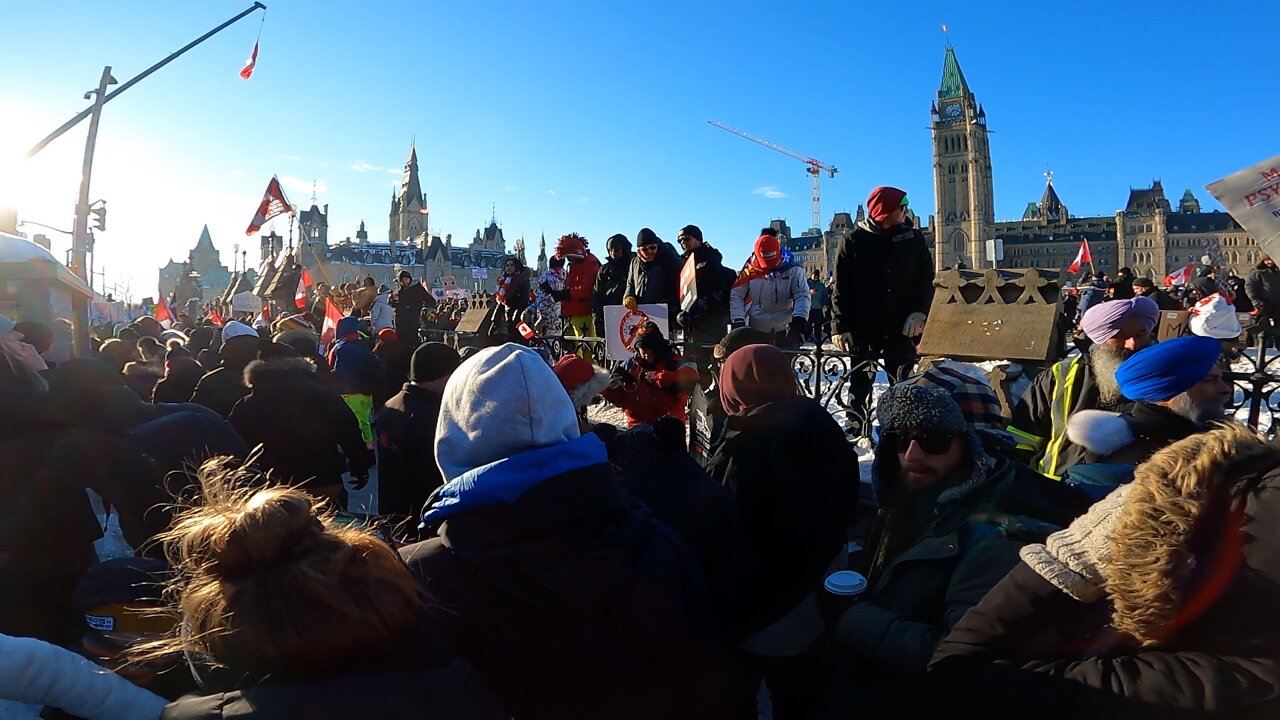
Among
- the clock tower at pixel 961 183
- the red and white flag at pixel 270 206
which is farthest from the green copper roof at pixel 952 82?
the red and white flag at pixel 270 206

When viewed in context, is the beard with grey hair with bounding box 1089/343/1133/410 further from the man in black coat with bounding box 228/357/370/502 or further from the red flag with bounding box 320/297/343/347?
the red flag with bounding box 320/297/343/347

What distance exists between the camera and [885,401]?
2930mm

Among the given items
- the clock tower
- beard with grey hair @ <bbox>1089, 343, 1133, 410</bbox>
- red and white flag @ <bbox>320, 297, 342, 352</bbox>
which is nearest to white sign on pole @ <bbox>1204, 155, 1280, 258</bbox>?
beard with grey hair @ <bbox>1089, 343, 1133, 410</bbox>

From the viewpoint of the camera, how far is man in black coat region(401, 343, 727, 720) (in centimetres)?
204

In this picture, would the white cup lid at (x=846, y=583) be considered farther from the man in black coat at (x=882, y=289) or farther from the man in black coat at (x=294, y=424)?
the man in black coat at (x=882, y=289)

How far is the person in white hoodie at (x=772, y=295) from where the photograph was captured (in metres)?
7.77

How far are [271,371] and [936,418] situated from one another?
397cm

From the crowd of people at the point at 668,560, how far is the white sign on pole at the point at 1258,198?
1.96 feet

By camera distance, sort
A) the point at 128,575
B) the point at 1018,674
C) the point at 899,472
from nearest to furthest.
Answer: the point at 1018,674 < the point at 128,575 < the point at 899,472

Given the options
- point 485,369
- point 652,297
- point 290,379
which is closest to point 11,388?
point 290,379

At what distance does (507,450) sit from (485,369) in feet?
0.87

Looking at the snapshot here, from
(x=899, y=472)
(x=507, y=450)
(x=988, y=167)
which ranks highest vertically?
(x=988, y=167)

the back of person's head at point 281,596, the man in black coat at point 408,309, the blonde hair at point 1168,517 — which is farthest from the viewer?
the man in black coat at point 408,309

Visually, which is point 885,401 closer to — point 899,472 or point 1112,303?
point 899,472
